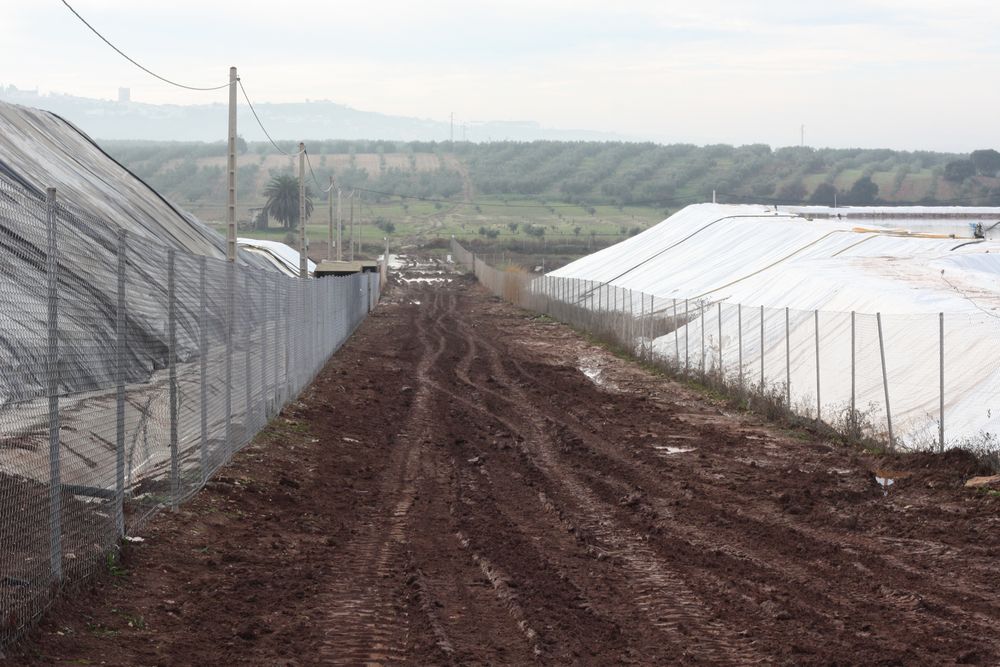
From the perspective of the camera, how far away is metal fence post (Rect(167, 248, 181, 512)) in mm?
10095

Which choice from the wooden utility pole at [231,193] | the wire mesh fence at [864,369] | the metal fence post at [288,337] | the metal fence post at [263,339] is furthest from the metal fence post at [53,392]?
the wooden utility pole at [231,193]

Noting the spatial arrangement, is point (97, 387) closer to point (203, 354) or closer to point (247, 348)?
point (203, 354)

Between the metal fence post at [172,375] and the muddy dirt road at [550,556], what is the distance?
0.32 meters

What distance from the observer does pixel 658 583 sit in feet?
30.3

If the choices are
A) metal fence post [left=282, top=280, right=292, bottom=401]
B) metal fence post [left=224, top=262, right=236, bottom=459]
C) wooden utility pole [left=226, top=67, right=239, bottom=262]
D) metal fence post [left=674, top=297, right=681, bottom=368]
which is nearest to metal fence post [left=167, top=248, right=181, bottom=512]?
metal fence post [left=224, top=262, right=236, bottom=459]

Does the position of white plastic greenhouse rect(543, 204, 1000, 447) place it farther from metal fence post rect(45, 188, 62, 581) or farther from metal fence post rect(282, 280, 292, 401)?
metal fence post rect(45, 188, 62, 581)

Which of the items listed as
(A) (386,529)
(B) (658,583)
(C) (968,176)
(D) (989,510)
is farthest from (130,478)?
(C) (968,176)

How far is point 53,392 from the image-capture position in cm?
695

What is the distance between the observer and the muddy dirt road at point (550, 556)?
294 inches

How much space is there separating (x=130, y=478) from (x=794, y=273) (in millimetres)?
25032

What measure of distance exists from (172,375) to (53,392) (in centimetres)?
322

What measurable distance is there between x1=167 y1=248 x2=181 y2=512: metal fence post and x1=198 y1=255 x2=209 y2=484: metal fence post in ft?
3.62

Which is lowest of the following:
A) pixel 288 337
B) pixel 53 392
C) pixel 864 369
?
pixel 864 369

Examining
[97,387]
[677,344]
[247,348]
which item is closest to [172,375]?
[97,387]
